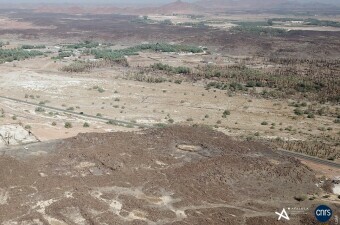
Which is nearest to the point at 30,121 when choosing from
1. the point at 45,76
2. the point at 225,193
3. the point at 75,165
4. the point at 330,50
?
the point at 75,165

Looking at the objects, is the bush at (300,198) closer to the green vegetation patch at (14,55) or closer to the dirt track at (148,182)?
the dirt track at (148,182)

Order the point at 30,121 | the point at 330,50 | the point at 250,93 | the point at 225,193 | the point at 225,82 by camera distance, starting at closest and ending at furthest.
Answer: the point at 225,193
the point at 30,121
the point at 250,93
the point at 225,82
the point at 330,50

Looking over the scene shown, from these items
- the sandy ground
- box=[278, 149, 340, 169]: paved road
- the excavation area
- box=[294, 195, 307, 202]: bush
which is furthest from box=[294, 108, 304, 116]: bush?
the sandy ground

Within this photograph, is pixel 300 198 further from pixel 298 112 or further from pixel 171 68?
pixel 171 68

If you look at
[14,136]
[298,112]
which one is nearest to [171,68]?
[298,112]

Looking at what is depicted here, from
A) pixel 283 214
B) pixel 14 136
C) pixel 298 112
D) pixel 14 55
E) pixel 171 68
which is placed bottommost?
pixel 298 112

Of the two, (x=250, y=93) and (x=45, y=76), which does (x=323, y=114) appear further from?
(x=45, y=76)

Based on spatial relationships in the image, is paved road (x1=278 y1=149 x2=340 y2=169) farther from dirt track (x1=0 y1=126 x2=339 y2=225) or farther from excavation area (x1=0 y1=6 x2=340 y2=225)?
dirt track (x1=0 y1=126 x2=339 y2=225)

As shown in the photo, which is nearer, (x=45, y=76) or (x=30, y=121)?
(x=30, y=121)
